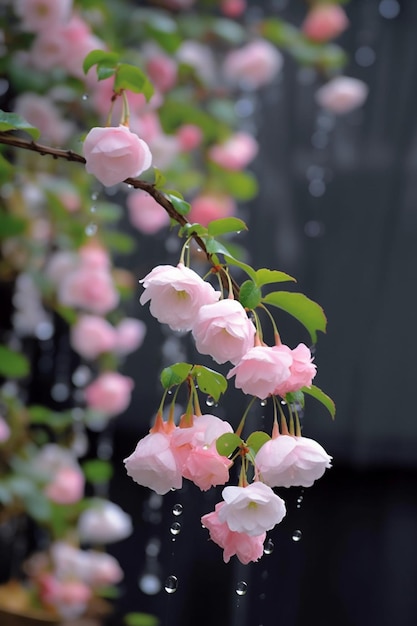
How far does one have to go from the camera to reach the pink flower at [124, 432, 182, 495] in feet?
1.94

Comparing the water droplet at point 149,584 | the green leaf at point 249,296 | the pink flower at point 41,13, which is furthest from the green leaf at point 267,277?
the water droplet at point 149,584

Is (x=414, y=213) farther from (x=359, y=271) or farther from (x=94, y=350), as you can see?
(x=94, y=350)

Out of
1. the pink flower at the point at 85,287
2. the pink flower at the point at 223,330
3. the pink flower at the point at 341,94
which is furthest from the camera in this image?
the pink flower at the point at 341,94

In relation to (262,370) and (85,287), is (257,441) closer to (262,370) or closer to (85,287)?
(262,370)

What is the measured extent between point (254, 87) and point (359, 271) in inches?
24.7

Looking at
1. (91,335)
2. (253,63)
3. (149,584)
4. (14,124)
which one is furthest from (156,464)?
(149,584)

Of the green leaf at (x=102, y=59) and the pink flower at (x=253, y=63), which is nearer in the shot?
the green leaf at (x=102, y=59)

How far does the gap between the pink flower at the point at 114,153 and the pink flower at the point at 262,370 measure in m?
0.21

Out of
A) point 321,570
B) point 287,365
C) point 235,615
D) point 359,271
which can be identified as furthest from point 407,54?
point 287,365

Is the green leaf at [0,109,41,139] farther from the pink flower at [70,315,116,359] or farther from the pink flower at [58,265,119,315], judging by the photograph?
the pink flower at [70,315,116,359]

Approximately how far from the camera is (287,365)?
58 centimetres

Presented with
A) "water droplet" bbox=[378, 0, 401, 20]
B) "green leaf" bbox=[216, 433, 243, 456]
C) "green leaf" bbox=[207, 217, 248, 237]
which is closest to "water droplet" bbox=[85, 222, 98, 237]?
"green leaf" bbox=[207, 217, 248, 237]

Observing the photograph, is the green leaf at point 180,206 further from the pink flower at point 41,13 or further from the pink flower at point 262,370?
the pink flower at point 41,13

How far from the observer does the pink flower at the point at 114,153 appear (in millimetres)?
677
